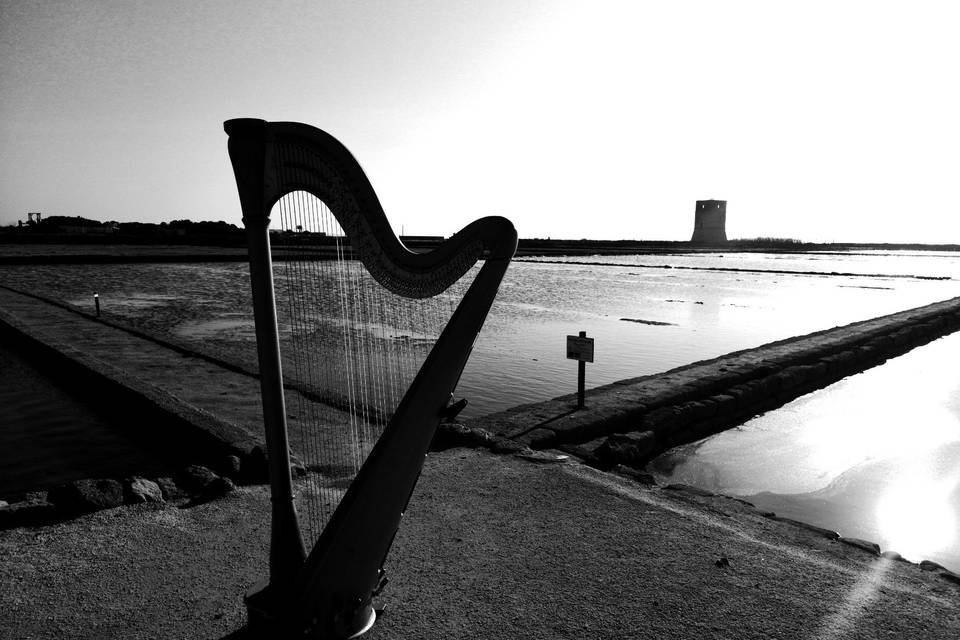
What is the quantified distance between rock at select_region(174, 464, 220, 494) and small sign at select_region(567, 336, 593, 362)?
149 inches

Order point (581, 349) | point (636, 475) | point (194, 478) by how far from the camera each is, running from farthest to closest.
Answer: point (581, 349) < point (636, 475) < point (194, 478)

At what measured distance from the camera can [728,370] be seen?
896 cm

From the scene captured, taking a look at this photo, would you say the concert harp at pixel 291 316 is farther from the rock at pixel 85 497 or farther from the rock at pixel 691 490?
the rock at pixel 691 490

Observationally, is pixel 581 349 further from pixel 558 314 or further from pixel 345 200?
pixel 558 314

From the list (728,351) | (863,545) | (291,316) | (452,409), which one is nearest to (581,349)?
(863,545)

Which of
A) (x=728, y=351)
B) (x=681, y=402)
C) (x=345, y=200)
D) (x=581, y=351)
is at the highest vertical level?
(x=345, y=200)

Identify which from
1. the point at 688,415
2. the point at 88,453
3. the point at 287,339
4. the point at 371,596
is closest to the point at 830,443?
the point at 688,415

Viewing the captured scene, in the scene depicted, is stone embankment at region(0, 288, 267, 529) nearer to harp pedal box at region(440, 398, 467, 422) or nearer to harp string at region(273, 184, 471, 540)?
harp string at region(273, 184, 471, 540)

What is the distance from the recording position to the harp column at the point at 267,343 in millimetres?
2184

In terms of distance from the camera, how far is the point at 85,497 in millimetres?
3854

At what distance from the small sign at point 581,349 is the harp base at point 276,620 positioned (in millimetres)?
4384

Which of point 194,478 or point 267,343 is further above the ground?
point 267,343

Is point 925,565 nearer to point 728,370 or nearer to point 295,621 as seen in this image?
point 295,621

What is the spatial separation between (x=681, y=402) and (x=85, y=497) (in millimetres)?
6283
